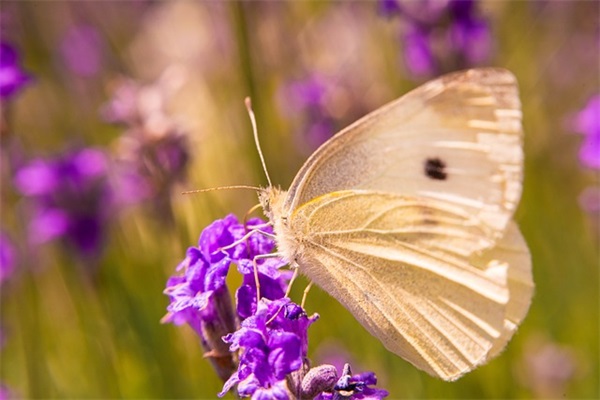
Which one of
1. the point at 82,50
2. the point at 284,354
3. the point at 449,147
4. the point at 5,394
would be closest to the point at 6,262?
the point at 5,394

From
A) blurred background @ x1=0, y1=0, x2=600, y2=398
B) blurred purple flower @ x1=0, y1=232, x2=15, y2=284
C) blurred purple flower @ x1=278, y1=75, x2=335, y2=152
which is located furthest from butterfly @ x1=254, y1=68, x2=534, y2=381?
blurred purple flower @ x1=0, y1=232, x2=15, y2=284

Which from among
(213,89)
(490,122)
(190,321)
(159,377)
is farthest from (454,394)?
(213,89)

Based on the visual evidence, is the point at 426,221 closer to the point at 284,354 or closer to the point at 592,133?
the point at 284,354

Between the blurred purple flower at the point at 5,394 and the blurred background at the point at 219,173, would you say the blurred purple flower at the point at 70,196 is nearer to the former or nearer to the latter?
the blurred background at the point at 219,173

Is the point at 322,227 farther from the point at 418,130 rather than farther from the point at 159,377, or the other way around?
the point at 159,377

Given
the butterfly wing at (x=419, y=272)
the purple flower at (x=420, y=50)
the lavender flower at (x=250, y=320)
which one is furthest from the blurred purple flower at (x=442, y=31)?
the lavender flower at (x=250, y=320)

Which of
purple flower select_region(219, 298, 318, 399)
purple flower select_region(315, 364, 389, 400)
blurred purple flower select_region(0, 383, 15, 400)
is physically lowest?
blurred purple flower select_region(0, 383, 15, 400)

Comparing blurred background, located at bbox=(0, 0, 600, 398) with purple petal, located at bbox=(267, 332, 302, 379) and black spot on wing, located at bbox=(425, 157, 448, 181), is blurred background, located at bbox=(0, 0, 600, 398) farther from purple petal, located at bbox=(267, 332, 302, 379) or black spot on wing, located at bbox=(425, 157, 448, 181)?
purple petal, located at bbox=(267, 332, 302, 379)
